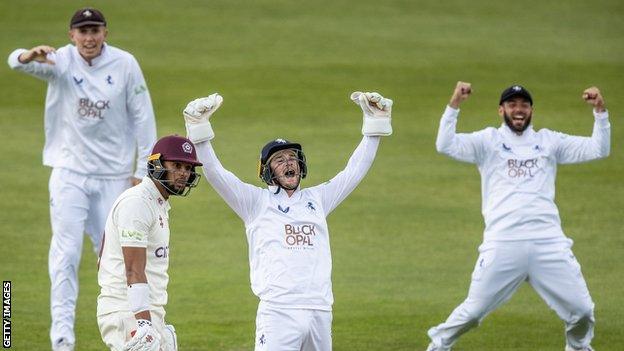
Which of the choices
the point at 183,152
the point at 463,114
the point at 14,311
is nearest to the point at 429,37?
the point at 463,114

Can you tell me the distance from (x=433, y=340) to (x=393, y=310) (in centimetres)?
198

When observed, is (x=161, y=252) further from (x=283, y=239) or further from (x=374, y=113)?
(x=374, y=113)

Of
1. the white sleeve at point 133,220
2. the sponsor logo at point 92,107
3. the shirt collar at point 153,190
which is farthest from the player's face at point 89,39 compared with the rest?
the white sleeve at point 133,220

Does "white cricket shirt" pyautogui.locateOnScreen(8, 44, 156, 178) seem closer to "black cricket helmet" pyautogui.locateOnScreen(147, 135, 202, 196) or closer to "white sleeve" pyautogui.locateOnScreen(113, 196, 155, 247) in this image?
"black cricket helmet" pyautogui.locateOnScreen(147, 135, 202, 196)

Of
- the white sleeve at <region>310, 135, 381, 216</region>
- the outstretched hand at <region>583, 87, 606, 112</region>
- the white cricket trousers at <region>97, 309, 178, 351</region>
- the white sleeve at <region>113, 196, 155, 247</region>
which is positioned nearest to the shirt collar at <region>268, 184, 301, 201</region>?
the white sleeve at <region>310, 135, 381, 216</region>

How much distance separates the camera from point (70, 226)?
1031cm

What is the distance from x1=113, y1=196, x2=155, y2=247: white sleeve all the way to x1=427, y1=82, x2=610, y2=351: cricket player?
3.28 meters

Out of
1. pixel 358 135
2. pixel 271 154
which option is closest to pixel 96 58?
pixel 271 154

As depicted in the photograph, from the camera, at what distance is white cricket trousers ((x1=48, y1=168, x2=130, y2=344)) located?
10.1m

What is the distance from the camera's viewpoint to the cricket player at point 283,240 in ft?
25.8

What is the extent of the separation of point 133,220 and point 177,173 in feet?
1.42

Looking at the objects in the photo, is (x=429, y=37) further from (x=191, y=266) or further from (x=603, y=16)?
(x=191, y=266)

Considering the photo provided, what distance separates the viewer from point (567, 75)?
73.8 feet

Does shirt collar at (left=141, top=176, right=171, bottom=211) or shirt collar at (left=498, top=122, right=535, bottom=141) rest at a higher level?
shirt collar at (left=498, top=122, right=535, bottom=141)
